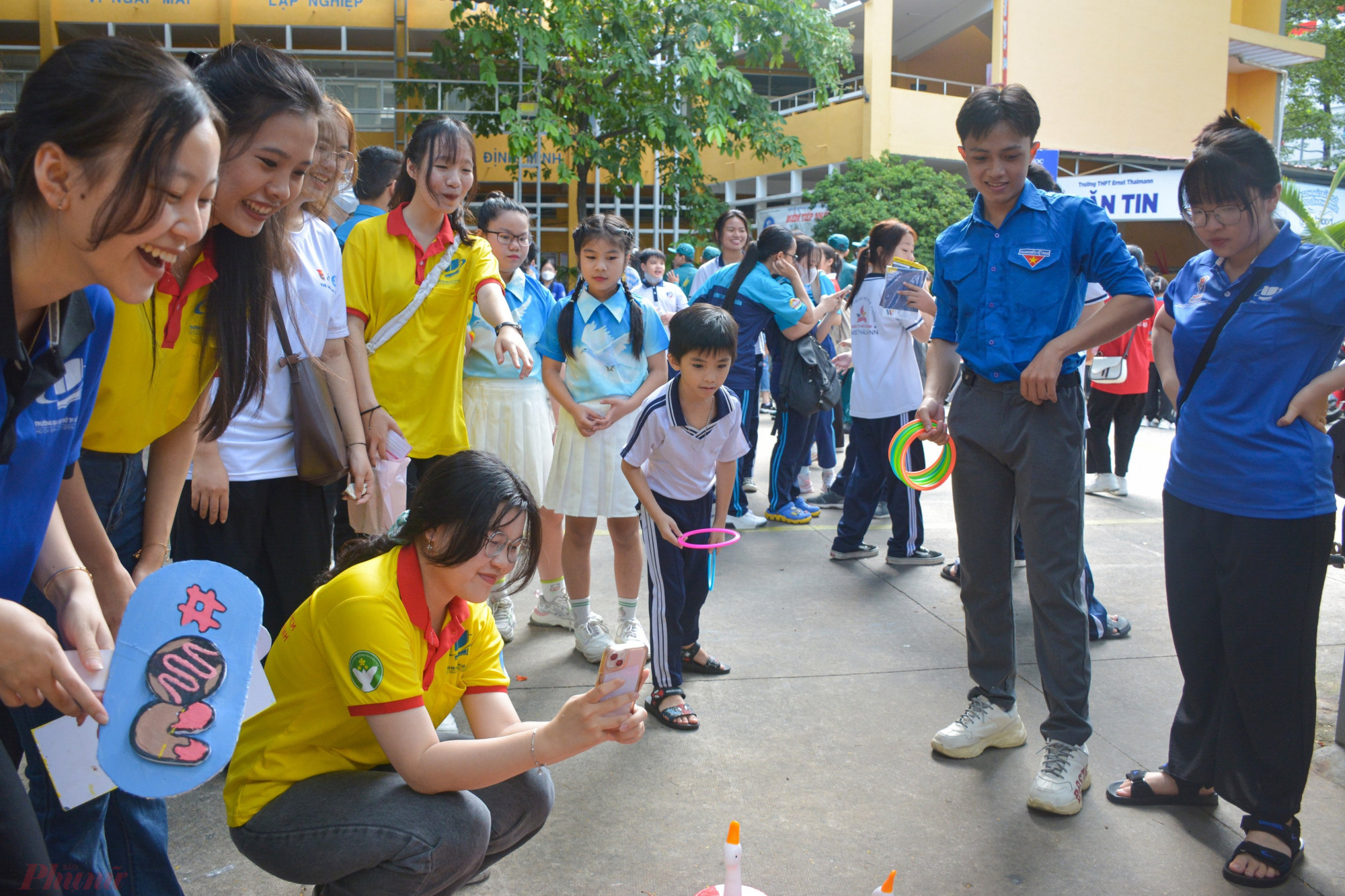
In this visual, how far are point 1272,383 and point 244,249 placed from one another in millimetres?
2611

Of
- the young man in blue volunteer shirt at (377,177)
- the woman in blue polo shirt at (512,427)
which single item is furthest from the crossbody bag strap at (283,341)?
→ the young man in blue volunteer shirt at (377,177)

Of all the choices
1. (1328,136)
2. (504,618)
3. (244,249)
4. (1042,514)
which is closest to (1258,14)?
(1328,136)

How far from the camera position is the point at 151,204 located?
135 centimetres

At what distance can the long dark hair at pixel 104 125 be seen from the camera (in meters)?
1.32

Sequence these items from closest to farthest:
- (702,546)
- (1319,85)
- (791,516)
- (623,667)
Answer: (623,667), (702,546), (791,516), (1319,85)

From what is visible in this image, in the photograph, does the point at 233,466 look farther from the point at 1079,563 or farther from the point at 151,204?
the point at 1079,563

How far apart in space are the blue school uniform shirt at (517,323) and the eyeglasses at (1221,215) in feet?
8.55

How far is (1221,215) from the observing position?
8.46ft

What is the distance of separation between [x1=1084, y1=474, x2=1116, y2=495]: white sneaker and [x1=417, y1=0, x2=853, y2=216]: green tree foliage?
29.2ft

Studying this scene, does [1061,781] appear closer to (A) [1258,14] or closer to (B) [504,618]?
(B) [504,618]

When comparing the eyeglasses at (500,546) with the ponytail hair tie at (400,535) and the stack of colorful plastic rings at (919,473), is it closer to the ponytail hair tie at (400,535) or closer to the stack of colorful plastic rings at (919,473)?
the ponytail hair tie at (400,535)

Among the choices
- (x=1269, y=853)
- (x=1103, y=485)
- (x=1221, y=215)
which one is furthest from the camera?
(x=1103, y=485)

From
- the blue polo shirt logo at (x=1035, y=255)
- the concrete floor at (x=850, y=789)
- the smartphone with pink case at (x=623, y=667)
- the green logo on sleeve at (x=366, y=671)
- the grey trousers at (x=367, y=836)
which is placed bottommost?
the concrete floor at (x=850, y=789)

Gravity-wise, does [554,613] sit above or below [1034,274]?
below
